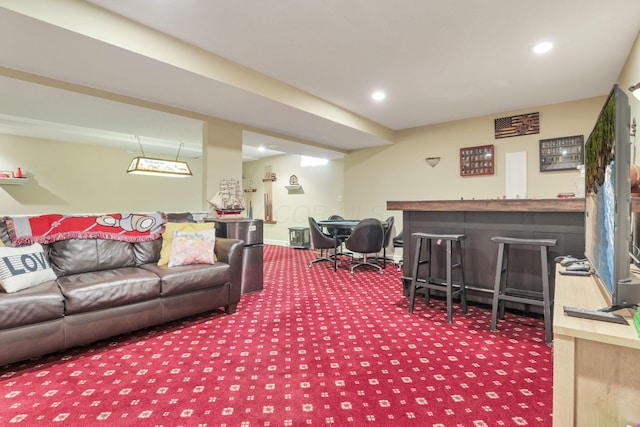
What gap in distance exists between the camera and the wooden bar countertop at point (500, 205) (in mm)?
2492

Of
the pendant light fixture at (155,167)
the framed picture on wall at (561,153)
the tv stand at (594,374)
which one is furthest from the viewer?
the pendant light fixture at (155,167)

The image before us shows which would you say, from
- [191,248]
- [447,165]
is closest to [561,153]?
[447,165]

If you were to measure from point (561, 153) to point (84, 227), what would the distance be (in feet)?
19.7

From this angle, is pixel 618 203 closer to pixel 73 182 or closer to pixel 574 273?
pixel 574 273

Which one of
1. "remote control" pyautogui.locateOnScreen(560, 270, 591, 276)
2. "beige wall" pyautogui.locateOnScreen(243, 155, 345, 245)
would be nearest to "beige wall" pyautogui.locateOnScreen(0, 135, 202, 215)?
"beige wall" pyautogui.locateOnScreen(243, 155, 345, 245)

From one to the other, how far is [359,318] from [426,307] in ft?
2.57

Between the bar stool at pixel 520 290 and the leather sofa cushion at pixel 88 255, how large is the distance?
3288mm

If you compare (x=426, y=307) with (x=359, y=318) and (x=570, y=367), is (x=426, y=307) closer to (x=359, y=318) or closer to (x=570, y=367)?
(x=359, y=318)

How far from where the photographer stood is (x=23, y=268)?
2.19m

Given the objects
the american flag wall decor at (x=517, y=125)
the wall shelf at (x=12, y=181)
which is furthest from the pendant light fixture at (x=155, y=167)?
the american flag wall decor at (x=517, y=125)

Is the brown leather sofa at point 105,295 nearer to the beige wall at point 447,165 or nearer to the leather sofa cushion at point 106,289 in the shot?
the leather sofa cushion at point 106,289

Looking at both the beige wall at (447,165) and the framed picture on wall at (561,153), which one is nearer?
the framed picture on wall at (561,153)

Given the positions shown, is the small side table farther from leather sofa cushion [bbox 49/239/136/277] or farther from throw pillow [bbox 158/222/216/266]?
leather sofa cushion [bbox 49/239/136/277]

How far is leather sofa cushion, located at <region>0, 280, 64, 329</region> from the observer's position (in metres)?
1.91
